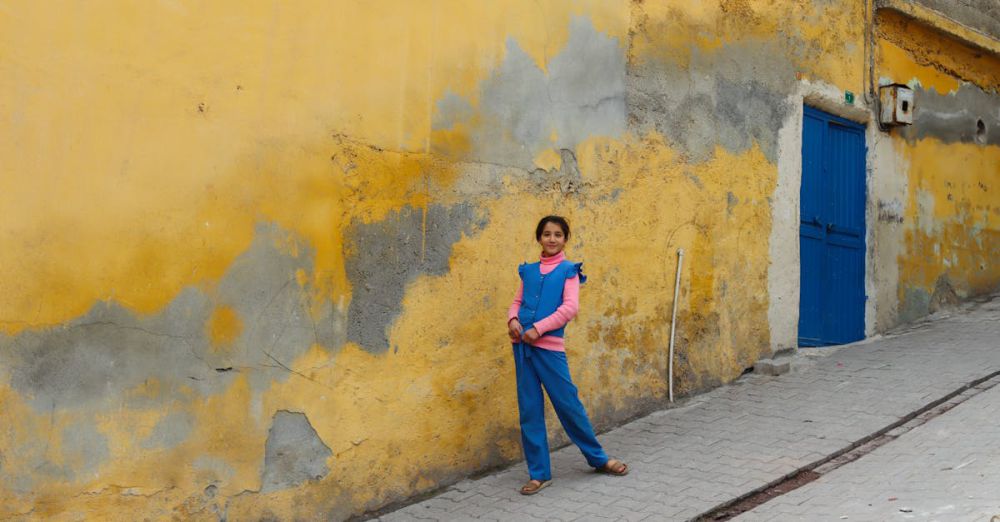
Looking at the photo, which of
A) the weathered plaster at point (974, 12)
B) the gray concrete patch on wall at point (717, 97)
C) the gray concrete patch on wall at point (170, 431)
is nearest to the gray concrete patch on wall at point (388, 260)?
the gray concrete patch on wall at point (170, 431)

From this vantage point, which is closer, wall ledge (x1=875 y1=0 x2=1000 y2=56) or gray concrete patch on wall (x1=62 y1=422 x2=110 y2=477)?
gray concrete patch on wall (x1=62 y1=422 x2=110 y2=477)

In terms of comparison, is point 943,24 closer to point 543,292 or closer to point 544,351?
point 543,292

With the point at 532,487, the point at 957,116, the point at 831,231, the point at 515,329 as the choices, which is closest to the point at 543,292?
the point at 515,329

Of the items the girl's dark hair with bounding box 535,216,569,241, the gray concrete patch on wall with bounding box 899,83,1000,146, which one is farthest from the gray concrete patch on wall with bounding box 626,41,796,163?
the gray concrete patch on wall with bounding box 899,83,1000,146

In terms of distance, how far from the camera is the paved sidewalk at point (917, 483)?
4551 millimetres

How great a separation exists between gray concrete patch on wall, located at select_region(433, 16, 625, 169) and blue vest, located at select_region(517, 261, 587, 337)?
85 cm

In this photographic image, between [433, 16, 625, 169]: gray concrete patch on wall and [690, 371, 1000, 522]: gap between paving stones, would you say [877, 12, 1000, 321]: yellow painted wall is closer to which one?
[690, 371, 1000, 522]: gap between paving stones

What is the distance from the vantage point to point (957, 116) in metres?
9.95

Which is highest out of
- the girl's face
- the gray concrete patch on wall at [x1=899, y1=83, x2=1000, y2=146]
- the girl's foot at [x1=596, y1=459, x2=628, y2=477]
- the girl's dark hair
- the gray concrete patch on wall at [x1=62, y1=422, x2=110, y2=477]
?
the gray concrete patch on wall at [x1=899, y1=83, x2=1000, y2=146]

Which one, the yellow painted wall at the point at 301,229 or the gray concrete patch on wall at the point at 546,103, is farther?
the gray concrete patch on wall at the point at 546,103

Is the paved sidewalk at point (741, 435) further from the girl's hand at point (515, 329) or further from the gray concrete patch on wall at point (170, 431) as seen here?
the gray concrete patch on wall at point (170, 431)

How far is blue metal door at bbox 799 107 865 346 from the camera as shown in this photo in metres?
8.23

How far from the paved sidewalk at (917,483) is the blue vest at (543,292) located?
1.45 metres

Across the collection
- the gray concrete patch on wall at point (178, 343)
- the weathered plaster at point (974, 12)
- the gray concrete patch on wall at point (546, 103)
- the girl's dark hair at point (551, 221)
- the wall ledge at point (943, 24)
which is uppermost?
→ the weathered plaster at point (974, 12)
